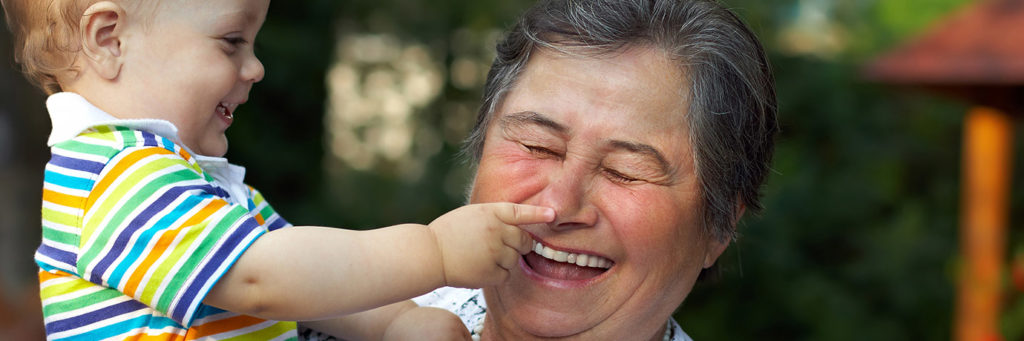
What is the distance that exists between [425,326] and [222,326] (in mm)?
408

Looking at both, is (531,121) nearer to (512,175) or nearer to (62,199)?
(512,175)

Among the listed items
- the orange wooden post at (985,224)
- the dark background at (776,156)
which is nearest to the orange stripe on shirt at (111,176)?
the dark background at (776,156)

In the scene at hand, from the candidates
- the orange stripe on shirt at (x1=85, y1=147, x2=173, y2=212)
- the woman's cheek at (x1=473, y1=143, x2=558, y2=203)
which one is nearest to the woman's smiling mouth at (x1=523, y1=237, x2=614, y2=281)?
the woman's cheek at (x1=473, y1=143, x2=558, y2=203)

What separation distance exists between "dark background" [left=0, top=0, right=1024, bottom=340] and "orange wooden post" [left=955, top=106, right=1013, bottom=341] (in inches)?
27.6

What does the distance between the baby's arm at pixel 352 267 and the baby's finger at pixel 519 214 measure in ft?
0.13

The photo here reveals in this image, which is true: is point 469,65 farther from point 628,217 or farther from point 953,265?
A: point 628,217

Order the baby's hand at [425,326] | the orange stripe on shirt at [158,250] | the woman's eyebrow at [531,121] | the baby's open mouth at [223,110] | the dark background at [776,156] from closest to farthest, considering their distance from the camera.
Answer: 1. the orange stripe on shirt at [158,250]
2. the baby's open mouth at [223,110]
3. the baby's hand at [425,326]
4. the woman's eyebrow at [531,121]
5. the dark background at [776,156]

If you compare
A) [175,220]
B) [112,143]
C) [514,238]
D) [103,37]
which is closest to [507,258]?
[514,238]

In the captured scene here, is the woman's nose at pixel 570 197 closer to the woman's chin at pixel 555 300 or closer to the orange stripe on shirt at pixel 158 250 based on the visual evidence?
the woman's chin at pixel 555 300

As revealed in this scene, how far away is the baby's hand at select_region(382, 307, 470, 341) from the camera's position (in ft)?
5.64

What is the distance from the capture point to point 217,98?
1.52 meters

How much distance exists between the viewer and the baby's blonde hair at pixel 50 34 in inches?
57.0

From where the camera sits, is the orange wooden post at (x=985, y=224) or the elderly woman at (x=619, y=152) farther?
the orange wooden post at (x=985, y=224)

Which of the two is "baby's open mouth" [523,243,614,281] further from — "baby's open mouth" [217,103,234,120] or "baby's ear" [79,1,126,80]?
"baby's ear" [79,1,126,80]
